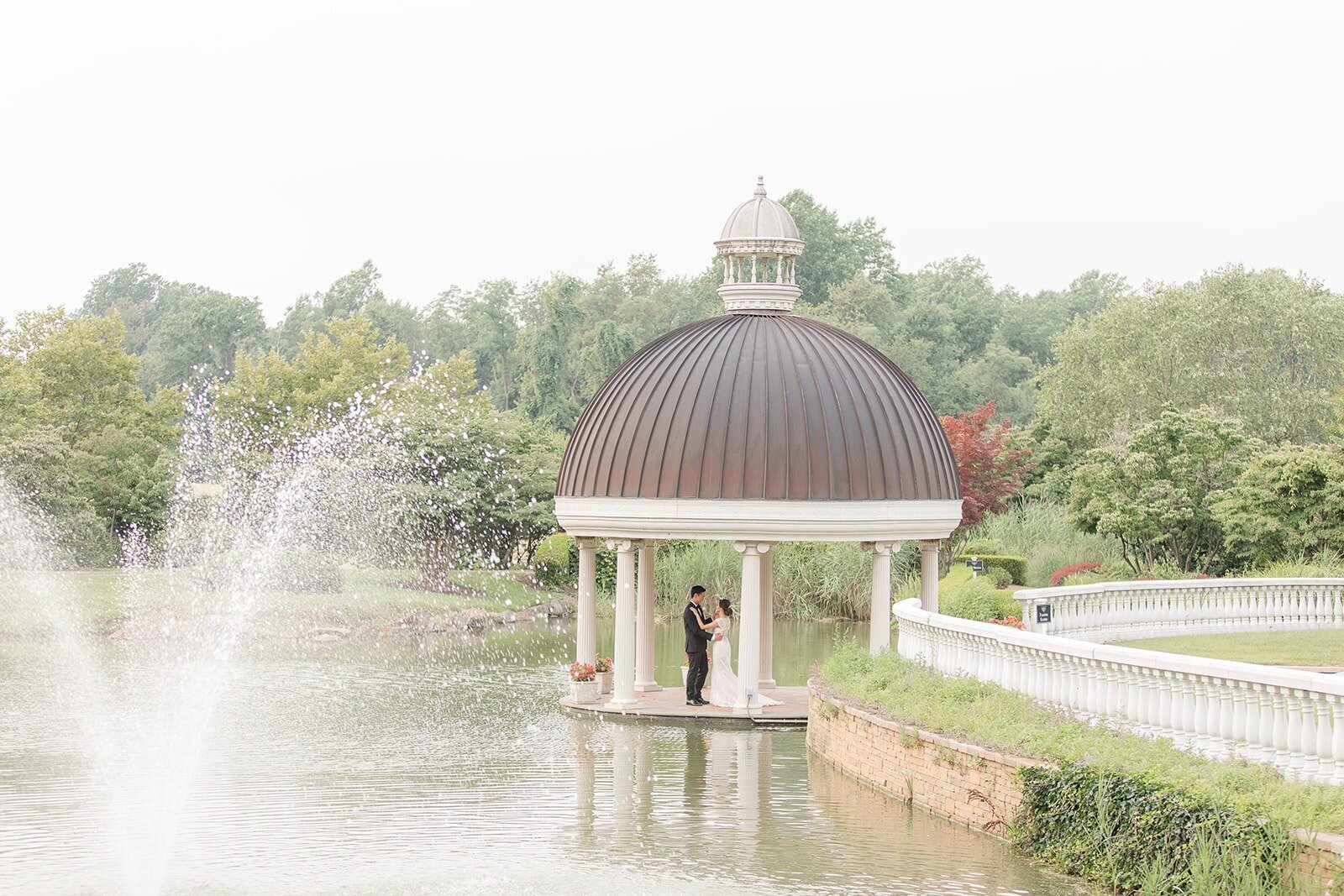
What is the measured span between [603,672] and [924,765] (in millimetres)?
8650

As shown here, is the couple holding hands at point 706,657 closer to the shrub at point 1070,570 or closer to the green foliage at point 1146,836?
the green foliage at point 1146,836

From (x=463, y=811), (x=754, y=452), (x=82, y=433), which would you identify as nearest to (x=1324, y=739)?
(x=463, y=811)

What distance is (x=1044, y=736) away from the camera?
14.4 metres

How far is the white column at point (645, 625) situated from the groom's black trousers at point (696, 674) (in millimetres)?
1707

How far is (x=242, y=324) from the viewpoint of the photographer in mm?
95750

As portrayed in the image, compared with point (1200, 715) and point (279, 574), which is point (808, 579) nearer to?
point (279, 574)

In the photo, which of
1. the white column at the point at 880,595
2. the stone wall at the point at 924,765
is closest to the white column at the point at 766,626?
the white column at the point at 880,595

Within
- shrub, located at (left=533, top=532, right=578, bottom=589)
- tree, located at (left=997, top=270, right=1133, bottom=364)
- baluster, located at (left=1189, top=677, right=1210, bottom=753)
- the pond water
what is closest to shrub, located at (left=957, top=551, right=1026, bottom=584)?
shrub, located at (left=533, top=532, right=578, bottom=589)

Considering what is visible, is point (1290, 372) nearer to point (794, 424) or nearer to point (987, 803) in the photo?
point (794, 424)

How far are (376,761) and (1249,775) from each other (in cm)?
1056

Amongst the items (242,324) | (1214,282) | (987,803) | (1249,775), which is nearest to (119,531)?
(1214,282)

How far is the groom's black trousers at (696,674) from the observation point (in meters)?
23.4

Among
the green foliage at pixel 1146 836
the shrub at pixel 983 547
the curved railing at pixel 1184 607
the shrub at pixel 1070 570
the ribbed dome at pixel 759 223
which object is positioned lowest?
the green foliage at pixel 1146 836

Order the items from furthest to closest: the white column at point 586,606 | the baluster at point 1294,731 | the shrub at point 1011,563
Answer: the shrub at point 1011,563
the white column at point 586,606
the baluster at point 1294,731
